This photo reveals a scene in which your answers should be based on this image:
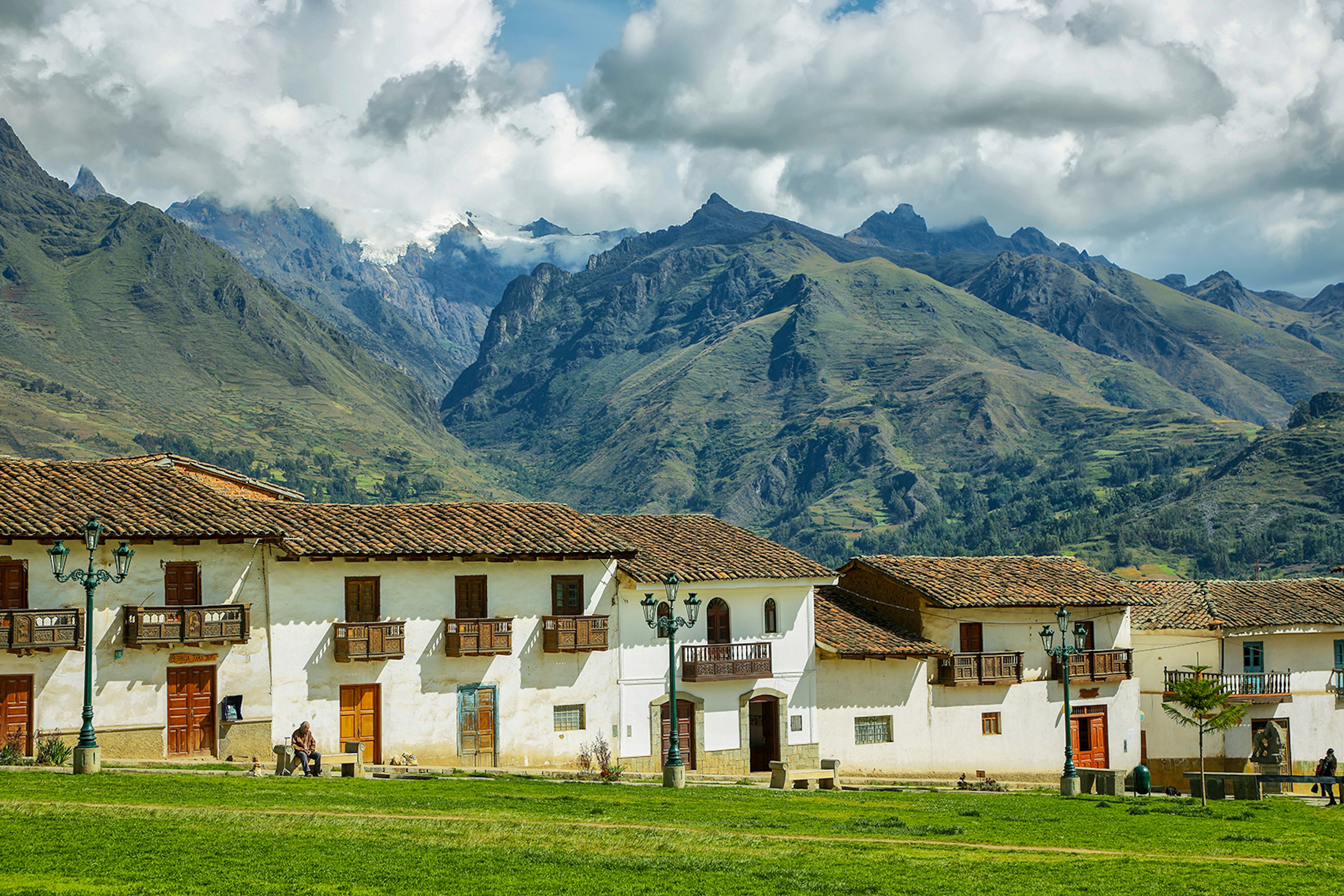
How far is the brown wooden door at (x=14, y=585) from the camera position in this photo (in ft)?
130

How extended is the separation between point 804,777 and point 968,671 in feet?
54.0

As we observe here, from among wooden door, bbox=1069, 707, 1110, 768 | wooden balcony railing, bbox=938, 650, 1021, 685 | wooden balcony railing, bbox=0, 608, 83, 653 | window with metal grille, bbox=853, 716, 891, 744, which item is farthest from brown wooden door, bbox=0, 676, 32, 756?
wooden door, bbox=1069, 707, 1110, 768

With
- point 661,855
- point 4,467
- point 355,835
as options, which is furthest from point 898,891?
point 4,467

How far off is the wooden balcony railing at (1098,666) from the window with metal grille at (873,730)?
333 inches

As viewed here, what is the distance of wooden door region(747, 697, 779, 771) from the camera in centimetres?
5288

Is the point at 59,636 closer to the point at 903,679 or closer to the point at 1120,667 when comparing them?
the point at 903,679

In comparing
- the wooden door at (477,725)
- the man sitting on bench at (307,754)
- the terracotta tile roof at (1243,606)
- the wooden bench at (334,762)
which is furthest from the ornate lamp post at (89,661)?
the terracotta tile roof at (1243,606)

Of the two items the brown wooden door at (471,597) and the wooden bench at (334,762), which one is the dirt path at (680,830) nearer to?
the wooden bench at (334,762)

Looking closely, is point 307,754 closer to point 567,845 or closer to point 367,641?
point 367,641

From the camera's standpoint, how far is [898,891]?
820 inches

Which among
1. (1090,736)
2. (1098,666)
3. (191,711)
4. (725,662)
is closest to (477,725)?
(191,711)

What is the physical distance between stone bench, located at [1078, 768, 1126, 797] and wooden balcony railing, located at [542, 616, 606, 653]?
664 inches

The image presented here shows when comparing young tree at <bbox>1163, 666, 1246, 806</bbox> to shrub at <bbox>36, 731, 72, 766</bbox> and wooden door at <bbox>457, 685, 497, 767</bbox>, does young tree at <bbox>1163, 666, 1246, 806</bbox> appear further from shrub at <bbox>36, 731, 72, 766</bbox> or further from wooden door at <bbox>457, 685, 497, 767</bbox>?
shrub at <bbox>36, 731, 72, 766</bbox>

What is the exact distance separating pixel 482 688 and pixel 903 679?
17.9 meters
